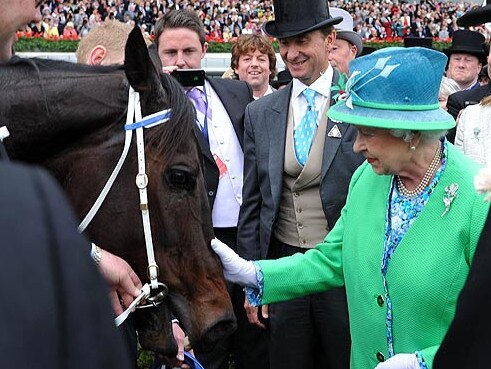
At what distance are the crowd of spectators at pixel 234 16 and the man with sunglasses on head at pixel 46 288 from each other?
990 inches

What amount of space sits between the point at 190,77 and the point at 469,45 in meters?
5.81

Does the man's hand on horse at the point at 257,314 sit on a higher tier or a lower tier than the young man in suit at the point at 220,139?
lower

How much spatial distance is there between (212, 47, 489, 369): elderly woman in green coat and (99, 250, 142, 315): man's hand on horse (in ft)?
1.21

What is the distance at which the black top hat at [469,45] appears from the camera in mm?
9156

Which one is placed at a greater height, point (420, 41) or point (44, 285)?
point (44, 285)

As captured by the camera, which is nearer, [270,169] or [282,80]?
[270,169]

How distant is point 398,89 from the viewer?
2.89 m

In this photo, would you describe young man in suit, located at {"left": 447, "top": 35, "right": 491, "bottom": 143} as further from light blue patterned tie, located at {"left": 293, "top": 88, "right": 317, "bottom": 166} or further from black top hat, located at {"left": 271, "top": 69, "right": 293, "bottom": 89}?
light blue patterned tie, located at {"left": 293, "top": 88, "right": 317, "bottom": 166}

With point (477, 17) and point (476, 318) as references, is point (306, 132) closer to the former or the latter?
point (477, 17)

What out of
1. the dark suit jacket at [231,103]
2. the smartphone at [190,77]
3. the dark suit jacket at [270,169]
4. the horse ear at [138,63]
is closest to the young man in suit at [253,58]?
the dark suit jacket at [231,103]

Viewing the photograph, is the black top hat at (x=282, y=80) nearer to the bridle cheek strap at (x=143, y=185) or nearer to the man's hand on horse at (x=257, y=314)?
the man's hand on horse at (x=257, y=314)

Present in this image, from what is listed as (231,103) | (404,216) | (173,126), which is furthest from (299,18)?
(404,216)

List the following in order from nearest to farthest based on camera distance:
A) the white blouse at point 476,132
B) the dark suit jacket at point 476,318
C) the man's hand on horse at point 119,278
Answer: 1. the dark suit jacket at point 476,318
2. the man's hand on horse at point 119,278
3. the white blouse at point 476,132

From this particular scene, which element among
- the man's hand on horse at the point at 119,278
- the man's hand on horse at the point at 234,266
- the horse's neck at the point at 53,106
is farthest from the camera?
the man's hand on horse at the point at 234,266
